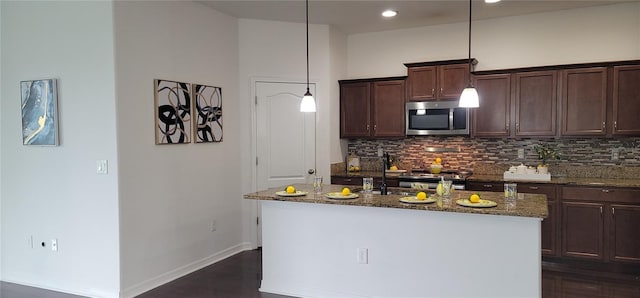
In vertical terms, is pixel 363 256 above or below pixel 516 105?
below

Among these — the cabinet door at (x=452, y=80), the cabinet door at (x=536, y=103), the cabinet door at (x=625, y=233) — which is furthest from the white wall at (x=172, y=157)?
the cabinet door at (x=625, y=233)

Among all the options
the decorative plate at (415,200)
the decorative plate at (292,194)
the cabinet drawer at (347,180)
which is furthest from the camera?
the cabinet drawer at (347,180)

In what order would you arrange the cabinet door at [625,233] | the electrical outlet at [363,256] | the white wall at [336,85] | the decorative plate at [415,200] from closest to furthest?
the decorative plate at [415,200], the electrical outlet at [363,256], the cabinet door at [625,233], the white wall at [336,85]

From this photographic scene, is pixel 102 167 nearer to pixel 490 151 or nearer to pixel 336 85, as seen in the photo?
pixel 336 85

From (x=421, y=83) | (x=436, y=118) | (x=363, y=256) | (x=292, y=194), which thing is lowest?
(x=363, y=256)

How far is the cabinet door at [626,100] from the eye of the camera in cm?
439

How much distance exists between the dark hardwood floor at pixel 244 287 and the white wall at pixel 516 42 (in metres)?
2.41

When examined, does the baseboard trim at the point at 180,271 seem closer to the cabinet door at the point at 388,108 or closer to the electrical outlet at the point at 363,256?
the electrical outlet at the point at 363,256

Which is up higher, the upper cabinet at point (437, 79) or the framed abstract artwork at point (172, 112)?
the upper cabinet at point (437, 79)

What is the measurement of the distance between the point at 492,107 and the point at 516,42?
2.93 feet

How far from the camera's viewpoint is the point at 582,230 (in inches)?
173

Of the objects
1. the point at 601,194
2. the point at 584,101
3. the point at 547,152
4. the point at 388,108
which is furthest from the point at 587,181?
the point at 388,108

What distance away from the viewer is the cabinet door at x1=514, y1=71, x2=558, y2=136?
474 cm

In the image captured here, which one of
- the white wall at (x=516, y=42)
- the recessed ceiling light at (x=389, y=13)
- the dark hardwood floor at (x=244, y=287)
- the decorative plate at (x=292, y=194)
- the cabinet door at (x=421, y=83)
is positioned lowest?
the dark hardwood floor at (x=244, y=287)
